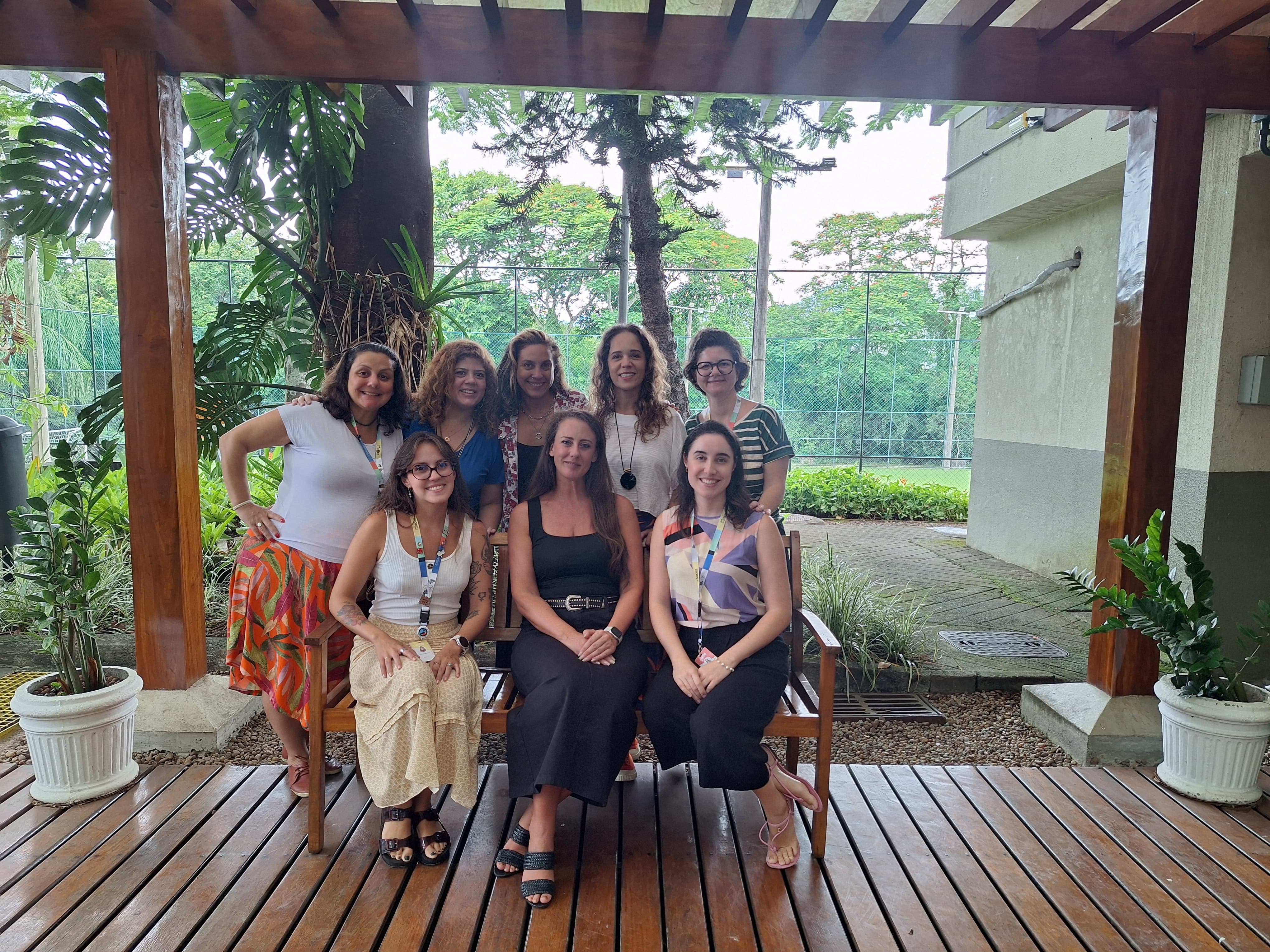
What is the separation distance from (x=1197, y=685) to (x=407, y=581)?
2.62m

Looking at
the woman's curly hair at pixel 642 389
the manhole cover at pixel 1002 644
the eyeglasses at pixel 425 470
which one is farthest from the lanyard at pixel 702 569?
the manhole cover at pixel 1002 644

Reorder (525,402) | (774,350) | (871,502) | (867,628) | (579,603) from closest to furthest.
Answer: (579,603) < (525,402) < (867,628) < (871,502) < (774,350)

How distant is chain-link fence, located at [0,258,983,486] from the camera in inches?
472

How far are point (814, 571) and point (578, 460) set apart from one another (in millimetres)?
2244

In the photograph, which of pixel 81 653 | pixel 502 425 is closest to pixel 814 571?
pixel 502 425

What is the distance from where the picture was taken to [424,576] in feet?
8.07

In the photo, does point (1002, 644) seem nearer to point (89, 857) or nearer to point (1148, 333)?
point (1148, 333)

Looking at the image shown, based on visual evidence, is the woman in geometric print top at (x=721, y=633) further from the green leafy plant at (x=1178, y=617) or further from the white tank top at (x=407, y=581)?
the green leafy plant at (x=1178, y=617)

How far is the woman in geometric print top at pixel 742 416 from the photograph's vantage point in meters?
2.90

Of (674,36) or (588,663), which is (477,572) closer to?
(588,663)

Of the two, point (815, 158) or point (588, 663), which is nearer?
point (588, 663)

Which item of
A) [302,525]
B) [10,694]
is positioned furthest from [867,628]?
[10,694]

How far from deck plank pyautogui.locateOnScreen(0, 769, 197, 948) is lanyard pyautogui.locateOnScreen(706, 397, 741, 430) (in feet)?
7.22

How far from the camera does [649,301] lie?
5789mm
